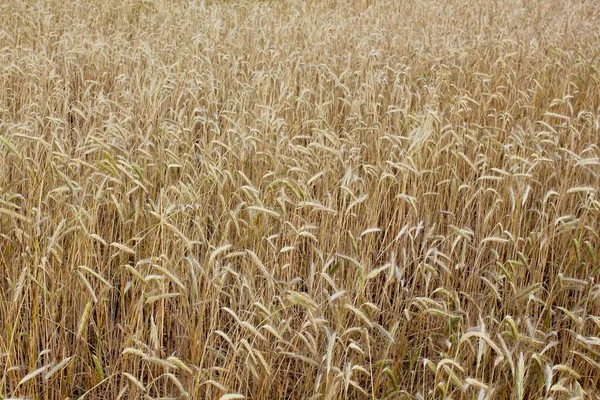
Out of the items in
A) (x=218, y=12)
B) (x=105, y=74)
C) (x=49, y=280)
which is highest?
(x=218, y=12)

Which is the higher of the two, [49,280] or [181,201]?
[181,201]

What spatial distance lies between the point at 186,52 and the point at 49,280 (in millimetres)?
2253

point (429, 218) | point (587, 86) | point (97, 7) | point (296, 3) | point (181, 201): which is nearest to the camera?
point (181, 201)

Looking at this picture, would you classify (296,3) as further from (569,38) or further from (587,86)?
(587,86)

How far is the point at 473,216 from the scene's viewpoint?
86.9 inches

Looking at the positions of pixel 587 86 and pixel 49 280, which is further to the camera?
pixel 587 86

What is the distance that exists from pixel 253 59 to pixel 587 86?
1.99 meters

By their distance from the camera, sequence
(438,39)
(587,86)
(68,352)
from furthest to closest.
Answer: (438,39), (587,86), (68,352)

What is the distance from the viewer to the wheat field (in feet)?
4.72

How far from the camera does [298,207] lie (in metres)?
1.91

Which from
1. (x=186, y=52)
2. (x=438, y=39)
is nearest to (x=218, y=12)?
(x=186, y=52)

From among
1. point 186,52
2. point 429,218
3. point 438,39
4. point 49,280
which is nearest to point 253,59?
point 186,52

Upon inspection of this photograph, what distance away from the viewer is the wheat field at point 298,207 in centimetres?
144

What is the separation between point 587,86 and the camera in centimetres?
357
